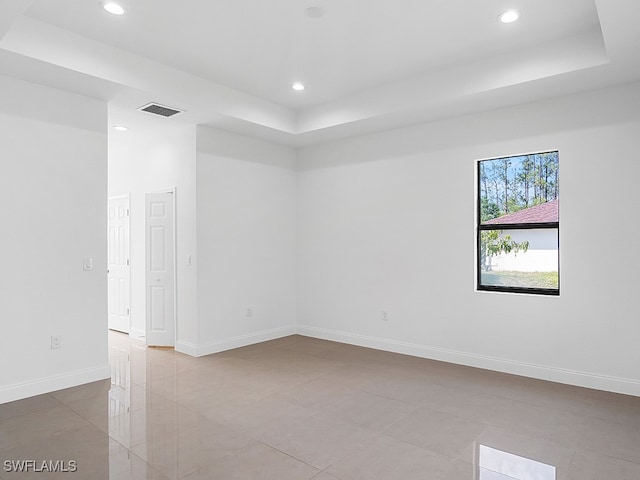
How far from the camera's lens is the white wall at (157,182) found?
212 inches

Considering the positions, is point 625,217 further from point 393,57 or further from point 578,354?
point 393,57

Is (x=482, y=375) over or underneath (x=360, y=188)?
underneath

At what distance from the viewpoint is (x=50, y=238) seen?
4.00 meters

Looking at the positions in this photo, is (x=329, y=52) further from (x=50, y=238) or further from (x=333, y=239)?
(x=50, y=238)

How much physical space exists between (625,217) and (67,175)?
16.9 feet

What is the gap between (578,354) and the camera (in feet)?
13.7

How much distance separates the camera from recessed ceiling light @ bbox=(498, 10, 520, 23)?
3.36m

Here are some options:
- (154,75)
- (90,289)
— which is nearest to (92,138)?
(154,75)

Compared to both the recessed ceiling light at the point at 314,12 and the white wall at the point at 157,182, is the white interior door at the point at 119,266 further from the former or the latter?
the recessed ceiling light at the point at 314,12

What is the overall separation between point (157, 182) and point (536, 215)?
15.2 feet

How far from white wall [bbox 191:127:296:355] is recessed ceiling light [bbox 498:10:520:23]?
3.44 m

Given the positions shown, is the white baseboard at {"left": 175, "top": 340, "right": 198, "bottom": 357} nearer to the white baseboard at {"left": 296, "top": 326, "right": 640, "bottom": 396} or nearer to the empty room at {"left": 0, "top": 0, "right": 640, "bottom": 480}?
the empty room at {"left": 0, "top": 0, "right": 640, "bottom": 480}

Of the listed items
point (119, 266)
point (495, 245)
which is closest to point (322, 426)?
point (495, 245)

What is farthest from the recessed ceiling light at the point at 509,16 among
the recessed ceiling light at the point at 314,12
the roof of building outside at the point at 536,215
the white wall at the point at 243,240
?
the white wall at the point at 243,240
